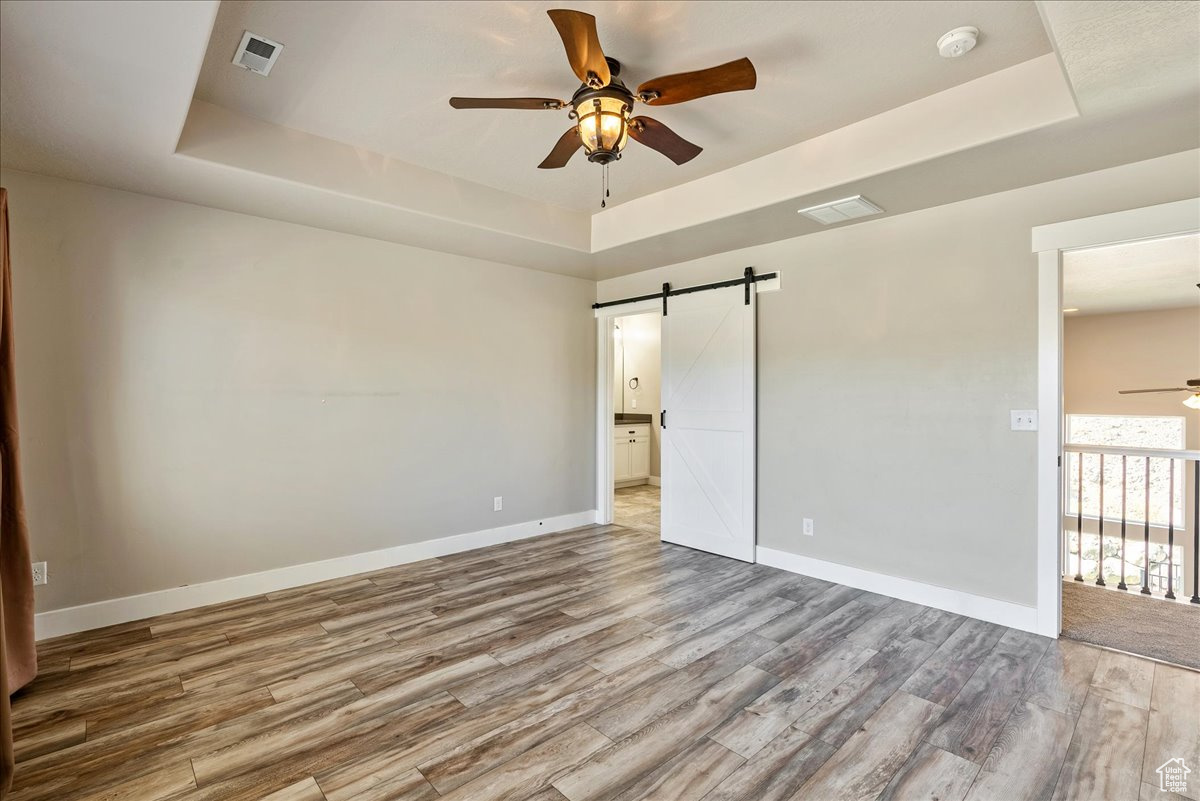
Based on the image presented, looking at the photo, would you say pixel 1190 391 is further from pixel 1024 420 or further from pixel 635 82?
pixel 635 82

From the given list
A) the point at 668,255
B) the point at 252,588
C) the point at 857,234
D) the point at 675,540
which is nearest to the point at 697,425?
the point at 675,540

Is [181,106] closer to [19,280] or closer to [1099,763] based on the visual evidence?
[19,280]

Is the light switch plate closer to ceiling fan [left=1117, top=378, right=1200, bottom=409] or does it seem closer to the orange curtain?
ceiling fan [left=1117, top=378, right=1200, bottom=409]

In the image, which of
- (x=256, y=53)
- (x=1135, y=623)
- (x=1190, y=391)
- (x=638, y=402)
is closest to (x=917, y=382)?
(x=1135, y=623)

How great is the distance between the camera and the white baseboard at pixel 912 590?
309 cm

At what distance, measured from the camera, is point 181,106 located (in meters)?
2.24

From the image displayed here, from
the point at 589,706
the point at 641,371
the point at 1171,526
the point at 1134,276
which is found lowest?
the point at 589,706

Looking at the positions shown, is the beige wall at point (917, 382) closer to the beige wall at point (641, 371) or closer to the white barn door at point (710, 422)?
the white barn door at point (710, 422)

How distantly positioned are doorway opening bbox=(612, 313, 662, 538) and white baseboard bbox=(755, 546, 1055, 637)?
11.9ft

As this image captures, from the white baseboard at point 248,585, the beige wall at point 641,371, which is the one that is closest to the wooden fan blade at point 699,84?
the white baseboard at point 248,585

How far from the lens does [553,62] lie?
94.7 inches

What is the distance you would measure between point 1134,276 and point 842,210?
3.82 m

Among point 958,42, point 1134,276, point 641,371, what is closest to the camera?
point 958,42

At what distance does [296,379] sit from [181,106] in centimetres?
191
